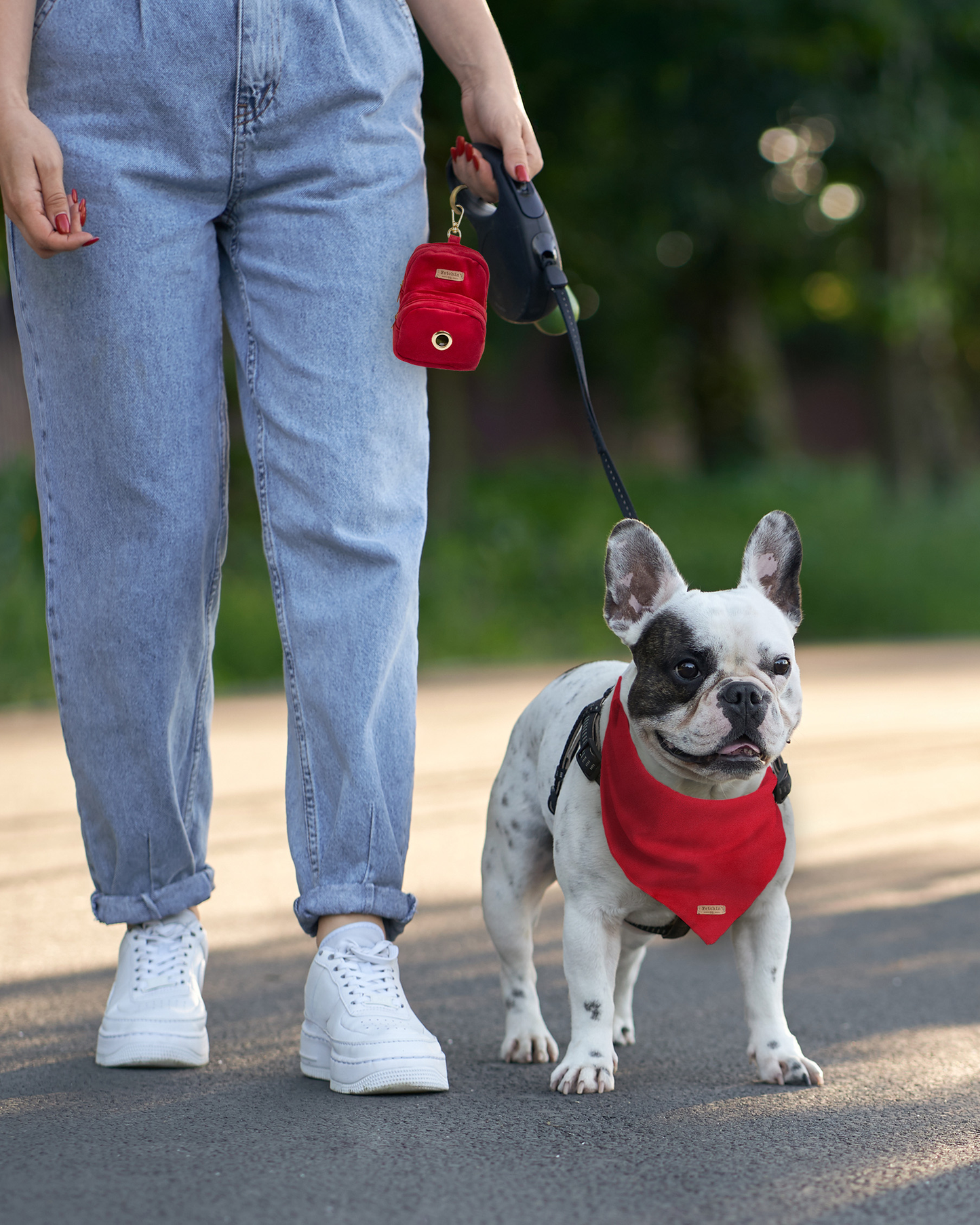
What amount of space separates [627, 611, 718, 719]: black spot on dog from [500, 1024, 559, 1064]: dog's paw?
0.64m

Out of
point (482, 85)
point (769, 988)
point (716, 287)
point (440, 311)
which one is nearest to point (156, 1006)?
point (769, 988)

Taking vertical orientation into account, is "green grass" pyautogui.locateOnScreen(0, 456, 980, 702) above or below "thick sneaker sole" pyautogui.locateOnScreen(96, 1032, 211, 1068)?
below

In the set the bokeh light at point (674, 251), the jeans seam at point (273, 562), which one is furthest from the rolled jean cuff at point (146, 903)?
the bokeh light at point (674, 251)

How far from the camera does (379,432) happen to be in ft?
8.61

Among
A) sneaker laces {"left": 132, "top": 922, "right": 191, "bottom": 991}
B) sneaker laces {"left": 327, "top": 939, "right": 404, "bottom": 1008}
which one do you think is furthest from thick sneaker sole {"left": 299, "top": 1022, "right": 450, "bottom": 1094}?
sneaker laces {"left": 132, "top": 922, "right": 191, "bottom": 991}

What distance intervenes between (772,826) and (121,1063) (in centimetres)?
115

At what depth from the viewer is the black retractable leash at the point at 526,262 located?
8.94ft

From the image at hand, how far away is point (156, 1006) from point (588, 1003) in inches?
29.0

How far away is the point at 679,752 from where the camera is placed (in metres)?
2.46

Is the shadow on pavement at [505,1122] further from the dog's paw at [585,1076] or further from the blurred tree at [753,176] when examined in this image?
the blurred tree at [753,176]

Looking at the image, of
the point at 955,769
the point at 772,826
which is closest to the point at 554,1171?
the point at 772,826

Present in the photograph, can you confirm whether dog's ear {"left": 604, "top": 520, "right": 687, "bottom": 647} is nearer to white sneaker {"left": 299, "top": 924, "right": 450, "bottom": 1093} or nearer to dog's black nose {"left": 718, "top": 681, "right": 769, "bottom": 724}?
dog's black nose {"left": 718, "top": 681, "right": 769, "bottom": 724}

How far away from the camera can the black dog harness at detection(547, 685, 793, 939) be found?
8.43 ft

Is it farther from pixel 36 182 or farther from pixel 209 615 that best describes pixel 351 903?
pixel 36 182
